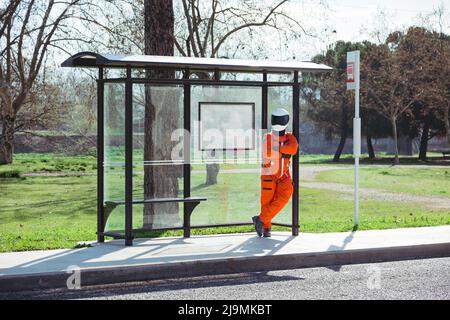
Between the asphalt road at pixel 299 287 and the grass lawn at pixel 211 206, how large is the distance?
105 inches

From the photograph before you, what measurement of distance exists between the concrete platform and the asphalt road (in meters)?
0.22

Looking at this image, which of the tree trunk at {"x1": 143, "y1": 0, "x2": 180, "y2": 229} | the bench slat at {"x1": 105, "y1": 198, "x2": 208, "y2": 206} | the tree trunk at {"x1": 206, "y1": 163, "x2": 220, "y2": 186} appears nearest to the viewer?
the bench slat at {"x1": 105, "y1": 198, "x2": 208, "y2": 206}

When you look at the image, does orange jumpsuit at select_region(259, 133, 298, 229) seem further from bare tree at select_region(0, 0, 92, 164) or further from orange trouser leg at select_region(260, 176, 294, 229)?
bare tree at select_region(0, 0, 92, 164)

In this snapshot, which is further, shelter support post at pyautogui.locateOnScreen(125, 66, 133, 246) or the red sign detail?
the red sign detail

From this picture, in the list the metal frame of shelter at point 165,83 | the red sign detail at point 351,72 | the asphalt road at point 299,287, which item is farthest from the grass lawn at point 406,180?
the asphalt road at point 299,287

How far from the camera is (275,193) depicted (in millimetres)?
12398

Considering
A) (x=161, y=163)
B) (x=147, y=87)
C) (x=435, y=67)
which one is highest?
(x=435, y=67)

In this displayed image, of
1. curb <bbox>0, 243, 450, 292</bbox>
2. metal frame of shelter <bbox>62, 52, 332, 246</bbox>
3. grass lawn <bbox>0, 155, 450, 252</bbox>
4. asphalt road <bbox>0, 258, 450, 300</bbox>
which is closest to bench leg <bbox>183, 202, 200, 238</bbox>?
metal frame of shelter <bbox>62, 52, 332, 246</bbox>

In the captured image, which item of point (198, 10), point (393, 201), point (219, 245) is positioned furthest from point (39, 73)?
point (219, 245)

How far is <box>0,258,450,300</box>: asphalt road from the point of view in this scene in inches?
339

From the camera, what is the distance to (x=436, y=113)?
5684cm

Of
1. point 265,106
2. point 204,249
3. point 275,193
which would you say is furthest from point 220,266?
point 265,106
